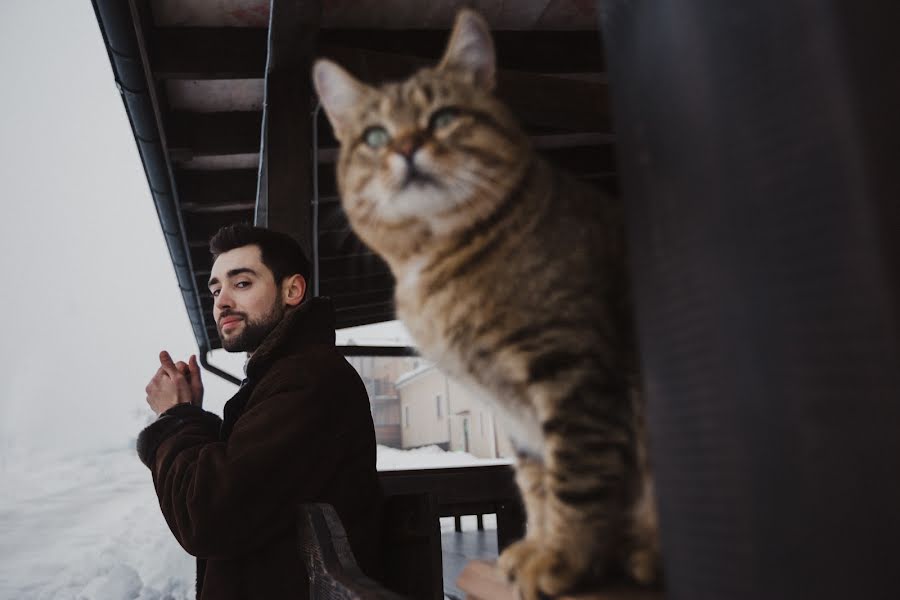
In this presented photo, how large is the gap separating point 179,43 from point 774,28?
2173 mm

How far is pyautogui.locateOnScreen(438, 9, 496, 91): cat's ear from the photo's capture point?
53 centimetres

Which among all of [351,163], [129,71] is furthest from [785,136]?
[129,71]

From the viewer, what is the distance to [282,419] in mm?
1336

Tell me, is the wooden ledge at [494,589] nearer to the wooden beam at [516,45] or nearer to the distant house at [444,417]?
the distant house at [444,417]

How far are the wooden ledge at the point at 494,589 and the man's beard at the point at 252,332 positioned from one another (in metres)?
1.18

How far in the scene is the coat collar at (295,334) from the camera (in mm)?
1571

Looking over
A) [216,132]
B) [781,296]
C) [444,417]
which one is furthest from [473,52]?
[216,132]

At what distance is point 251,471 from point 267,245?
64 cm

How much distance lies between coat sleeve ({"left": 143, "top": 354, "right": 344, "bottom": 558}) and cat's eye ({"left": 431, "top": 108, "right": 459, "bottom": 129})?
914 mm

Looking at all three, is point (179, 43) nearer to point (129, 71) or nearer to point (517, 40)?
point (129, 71)

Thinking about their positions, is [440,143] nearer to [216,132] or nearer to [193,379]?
[193,379]

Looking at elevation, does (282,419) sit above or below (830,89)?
below

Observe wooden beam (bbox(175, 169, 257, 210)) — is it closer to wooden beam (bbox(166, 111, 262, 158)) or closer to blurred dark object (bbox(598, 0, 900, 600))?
wooden beam (bbox(166, 111, 262, 158))

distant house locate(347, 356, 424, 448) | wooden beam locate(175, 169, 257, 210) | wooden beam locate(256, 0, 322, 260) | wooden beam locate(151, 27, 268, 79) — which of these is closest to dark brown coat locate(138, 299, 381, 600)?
distant house locate(347, 356, 424, 448)
